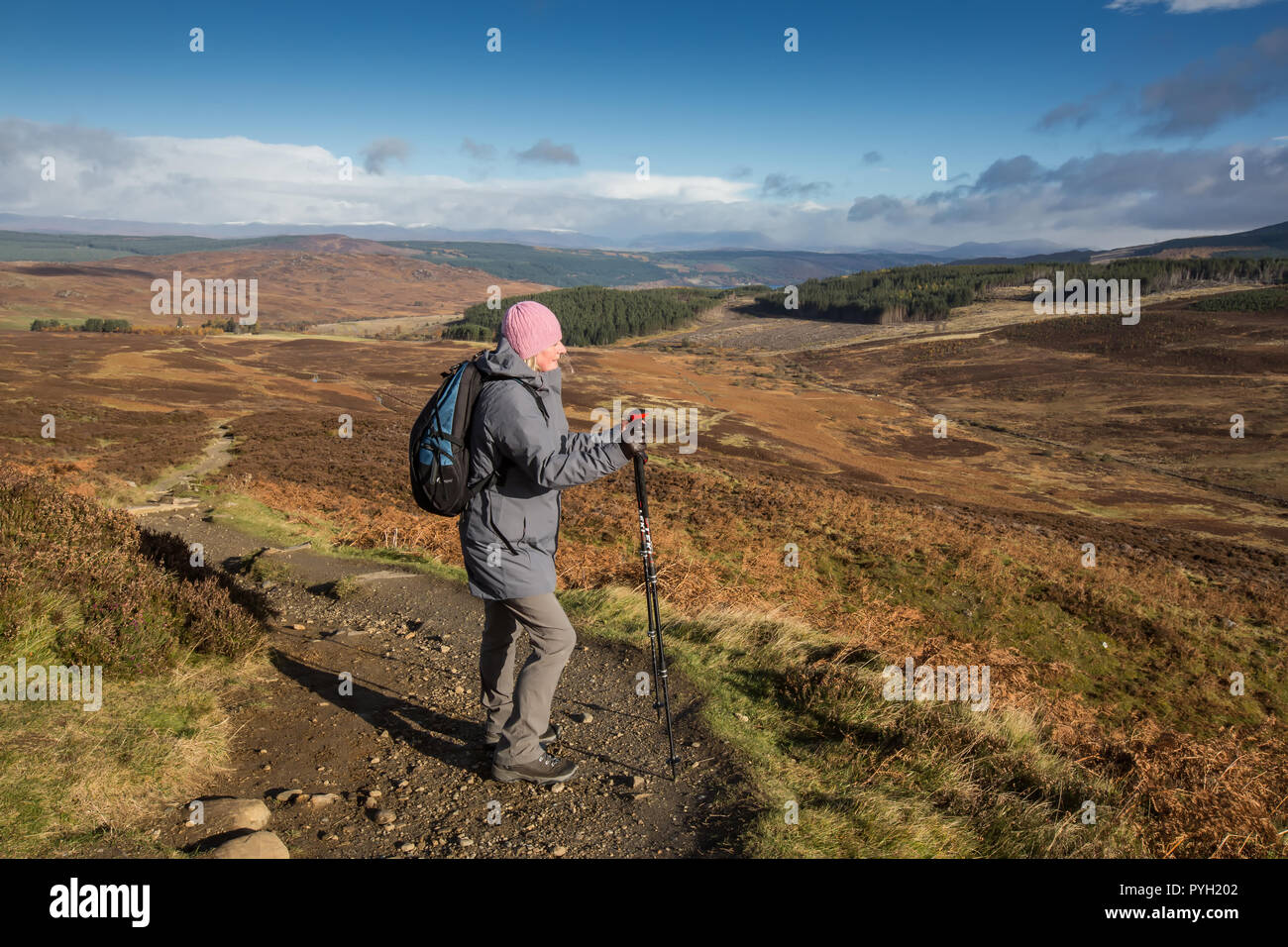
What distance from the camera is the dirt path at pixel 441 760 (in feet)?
13.2

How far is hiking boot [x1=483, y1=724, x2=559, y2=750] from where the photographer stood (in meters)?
4.79

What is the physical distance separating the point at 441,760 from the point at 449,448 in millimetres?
2327

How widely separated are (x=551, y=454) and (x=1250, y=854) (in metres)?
5.28

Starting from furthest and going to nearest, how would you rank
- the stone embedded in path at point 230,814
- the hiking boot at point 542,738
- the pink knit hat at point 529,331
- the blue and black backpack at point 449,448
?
the hiking boot at point 542,738 < the pink knit hat at point 529,331 < the blue and black backpack at point 449,448 < the stone embedded in path at point 230,814

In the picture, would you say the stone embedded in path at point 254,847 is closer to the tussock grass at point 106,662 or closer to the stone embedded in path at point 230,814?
the stone embedded in path at point 230,814

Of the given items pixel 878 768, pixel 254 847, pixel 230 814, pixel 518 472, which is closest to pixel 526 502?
pixel 518 472

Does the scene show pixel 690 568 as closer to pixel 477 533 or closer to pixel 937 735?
pixel 937 735

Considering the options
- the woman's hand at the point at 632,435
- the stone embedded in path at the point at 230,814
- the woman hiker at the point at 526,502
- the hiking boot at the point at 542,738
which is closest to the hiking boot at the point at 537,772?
the woman hiker at the point at 526,502

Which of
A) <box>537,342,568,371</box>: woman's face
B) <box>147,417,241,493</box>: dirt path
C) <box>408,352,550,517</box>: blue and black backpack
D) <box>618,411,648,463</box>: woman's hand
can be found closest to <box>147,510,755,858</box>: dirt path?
<box>408,352,550,517</box>: blue and black backpack

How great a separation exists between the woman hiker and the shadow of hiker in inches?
25.9

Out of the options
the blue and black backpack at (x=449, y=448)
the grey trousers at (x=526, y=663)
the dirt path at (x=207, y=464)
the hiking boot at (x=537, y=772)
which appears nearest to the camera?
the blue and black backpack at (x=449, y=448)

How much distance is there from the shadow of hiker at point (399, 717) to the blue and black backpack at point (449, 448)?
203 cm
